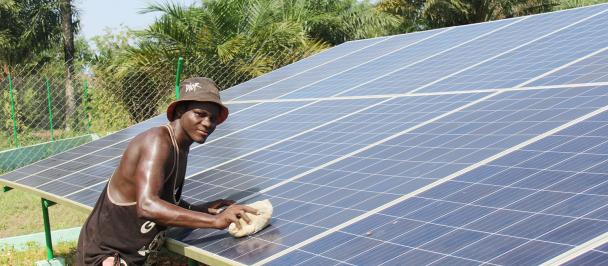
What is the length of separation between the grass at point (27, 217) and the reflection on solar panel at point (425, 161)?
3.31m

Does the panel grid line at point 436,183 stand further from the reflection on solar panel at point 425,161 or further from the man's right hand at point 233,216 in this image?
the man's right hand at point 233,216

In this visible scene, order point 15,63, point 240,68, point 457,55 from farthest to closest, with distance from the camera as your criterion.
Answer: point 15,63 → point 240,68 → point 457,55

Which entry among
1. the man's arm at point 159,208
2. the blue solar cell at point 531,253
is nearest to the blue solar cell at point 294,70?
the man's arm at point 159,208

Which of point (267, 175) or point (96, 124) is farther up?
point (267, 175)

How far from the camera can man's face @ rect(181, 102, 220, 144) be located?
15.2ft

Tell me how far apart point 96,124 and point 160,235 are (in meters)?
12.3

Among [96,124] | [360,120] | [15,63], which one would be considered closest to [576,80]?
[360,120]

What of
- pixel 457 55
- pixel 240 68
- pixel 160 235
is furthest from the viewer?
pixel 240 68

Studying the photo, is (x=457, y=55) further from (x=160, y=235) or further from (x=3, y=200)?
(x=3, y=200)

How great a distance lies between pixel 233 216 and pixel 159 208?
1.39ft

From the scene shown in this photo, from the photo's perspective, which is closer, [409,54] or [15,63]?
[409,54]

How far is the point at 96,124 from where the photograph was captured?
54.4 ft

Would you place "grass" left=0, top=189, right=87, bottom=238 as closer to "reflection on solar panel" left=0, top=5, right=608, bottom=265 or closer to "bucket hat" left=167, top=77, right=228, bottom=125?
"reflection on solar panel" left=0, top=5, right=608, bottom=265

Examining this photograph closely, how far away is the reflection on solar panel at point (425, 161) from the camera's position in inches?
145
